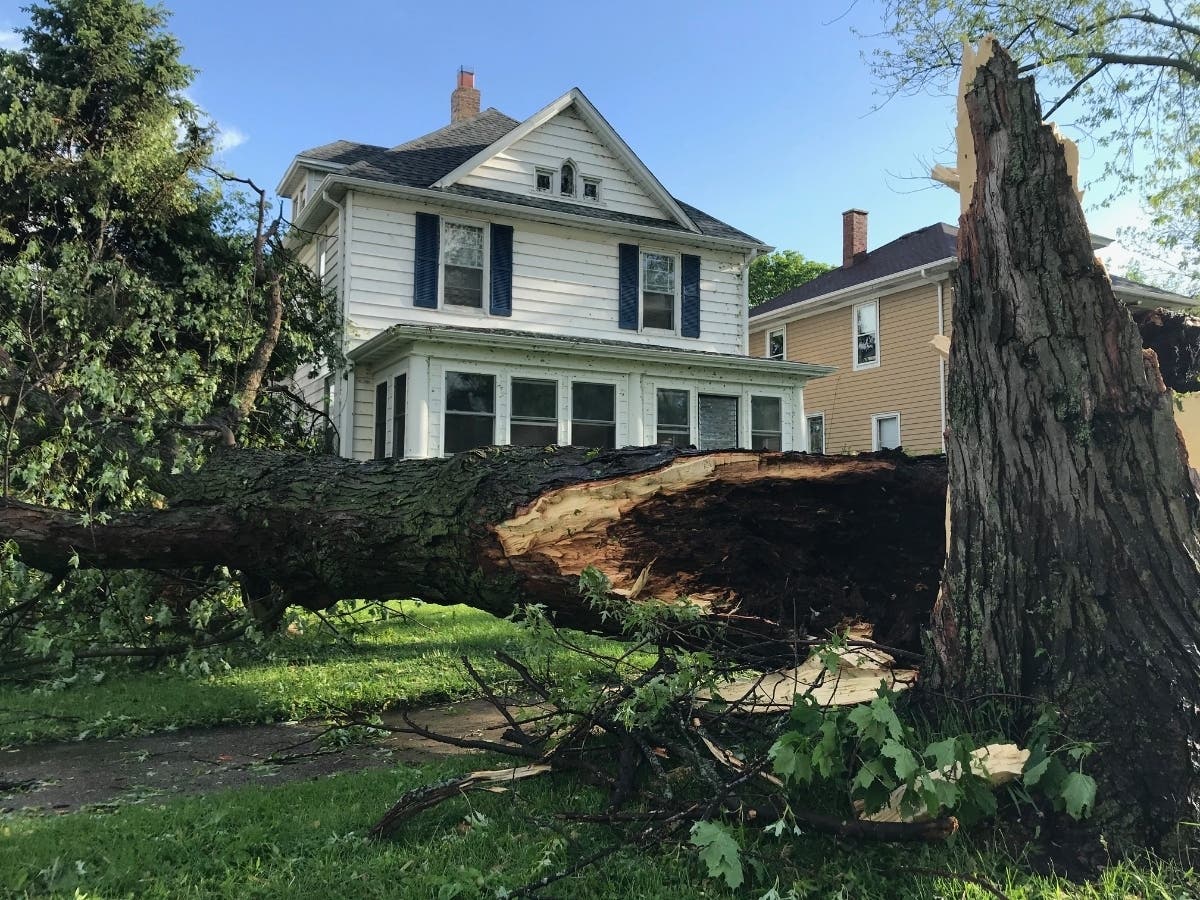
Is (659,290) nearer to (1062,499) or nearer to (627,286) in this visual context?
(627,286)

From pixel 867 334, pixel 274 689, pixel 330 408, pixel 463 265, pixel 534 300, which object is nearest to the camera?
pixel 274 689

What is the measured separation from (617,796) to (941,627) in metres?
1.39

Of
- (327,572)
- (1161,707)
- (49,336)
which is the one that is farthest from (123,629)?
(1161,707)

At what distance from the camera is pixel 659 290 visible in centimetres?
1432

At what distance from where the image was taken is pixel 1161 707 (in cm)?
255

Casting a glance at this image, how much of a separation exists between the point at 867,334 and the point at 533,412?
37.2 feet

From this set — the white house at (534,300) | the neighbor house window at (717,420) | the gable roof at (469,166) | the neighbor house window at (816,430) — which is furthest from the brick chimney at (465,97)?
the neighbor house window at (816,430)

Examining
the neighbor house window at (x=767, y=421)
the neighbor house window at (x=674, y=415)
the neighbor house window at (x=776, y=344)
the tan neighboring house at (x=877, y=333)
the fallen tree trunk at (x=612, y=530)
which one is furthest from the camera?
the neighbor house window at (x=776, y=344)

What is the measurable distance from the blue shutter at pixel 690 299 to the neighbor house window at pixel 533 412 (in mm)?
3345

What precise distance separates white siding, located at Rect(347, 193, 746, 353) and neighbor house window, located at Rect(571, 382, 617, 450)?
150 cm

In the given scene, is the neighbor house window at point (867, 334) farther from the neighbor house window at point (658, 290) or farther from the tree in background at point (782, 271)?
the tree in background at point (782, 271)

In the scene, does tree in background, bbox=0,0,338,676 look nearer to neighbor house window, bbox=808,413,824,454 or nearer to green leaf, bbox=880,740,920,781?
green leaf, bbox=880,740,920,781

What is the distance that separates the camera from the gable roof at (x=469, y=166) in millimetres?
12688

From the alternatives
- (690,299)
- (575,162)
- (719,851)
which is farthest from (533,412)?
(719,851)
